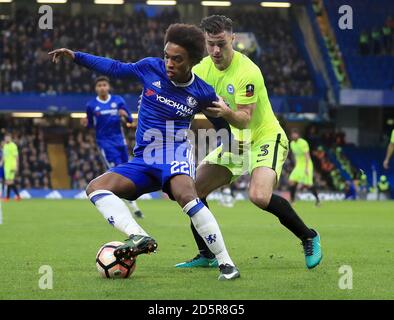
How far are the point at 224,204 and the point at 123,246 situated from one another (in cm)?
1916

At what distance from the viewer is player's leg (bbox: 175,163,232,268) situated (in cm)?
950

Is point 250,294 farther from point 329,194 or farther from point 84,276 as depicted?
point 329,194

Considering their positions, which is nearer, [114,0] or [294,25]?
[114,0]

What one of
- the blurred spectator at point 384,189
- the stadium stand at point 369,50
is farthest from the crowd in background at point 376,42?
the blurred spectator at point 384,189

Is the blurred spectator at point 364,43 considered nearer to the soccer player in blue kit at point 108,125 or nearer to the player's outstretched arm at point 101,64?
the soccer player in blue kit at point 108,125

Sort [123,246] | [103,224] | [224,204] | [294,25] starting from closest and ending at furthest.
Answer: [123,246], [103,224], [224,204], [294,25]

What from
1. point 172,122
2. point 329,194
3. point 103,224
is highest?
point 172,122

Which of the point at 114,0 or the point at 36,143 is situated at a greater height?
the point at 114,0

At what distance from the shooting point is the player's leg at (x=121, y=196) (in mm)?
7914

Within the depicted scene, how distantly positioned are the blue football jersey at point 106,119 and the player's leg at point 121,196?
10818 mm

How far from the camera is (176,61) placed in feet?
26.4

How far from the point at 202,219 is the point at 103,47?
34.8m

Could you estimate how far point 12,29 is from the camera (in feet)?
140
